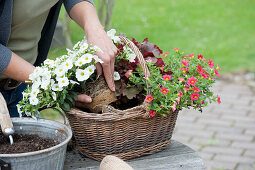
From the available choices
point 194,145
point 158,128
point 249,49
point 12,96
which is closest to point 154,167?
point 158,128

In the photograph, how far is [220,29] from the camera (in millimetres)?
7113

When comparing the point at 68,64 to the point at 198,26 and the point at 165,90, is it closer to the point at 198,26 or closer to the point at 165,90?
the point at 165,90

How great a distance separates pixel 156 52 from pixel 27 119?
2.10ft

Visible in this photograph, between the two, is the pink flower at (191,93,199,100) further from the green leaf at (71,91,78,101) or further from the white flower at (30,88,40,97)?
the white flower at (30,88,40,97)

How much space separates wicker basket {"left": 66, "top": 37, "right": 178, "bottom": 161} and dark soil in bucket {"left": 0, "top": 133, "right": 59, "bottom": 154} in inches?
6.1

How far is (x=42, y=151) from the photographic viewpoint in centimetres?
123

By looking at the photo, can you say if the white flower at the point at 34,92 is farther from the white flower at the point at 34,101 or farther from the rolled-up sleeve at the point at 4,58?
the rolled-up sleeve at the point at 4,58

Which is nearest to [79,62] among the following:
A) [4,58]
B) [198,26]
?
[4,58]

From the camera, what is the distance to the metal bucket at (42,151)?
4.01ft

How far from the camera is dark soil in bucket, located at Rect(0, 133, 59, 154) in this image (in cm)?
132

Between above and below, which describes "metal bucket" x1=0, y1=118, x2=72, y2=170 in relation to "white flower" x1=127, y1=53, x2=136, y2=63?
below

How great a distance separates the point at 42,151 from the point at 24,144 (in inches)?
6.3

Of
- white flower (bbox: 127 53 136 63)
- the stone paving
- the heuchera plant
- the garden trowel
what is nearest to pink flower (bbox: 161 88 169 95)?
the heuchera plant

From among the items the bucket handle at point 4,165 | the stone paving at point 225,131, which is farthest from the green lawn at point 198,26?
the bucket handle at point 4,165
